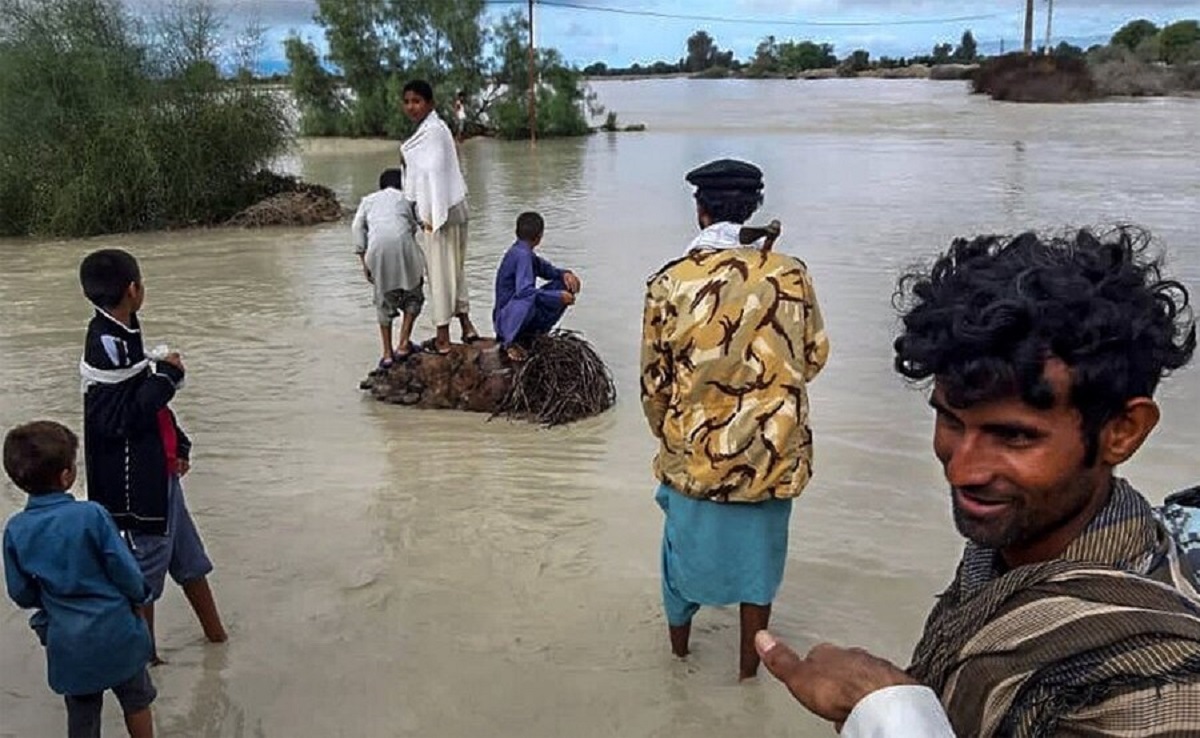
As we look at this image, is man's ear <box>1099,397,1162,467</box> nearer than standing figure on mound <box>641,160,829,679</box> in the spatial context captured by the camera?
Yes

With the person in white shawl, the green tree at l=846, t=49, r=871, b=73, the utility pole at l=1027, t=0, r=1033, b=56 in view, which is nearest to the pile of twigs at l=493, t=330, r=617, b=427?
the person in white shawl

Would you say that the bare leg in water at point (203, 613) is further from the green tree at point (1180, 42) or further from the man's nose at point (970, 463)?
the green tree at point (1180, 42)

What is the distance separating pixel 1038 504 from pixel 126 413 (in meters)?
2.87

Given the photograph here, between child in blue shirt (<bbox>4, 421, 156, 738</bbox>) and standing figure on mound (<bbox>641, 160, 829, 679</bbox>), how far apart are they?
65.4 inches

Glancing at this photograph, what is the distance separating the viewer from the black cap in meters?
3.55

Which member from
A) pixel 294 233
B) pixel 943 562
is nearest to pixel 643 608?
pixel 943 562

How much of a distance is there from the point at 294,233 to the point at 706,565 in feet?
48.5

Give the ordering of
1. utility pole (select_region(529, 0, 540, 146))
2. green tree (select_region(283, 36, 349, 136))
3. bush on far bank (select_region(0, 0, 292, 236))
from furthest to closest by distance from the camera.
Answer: green tree (select_region(283, 36, 349, 136)), utility pole (select_region(529, 0, 540, 146)), bush on far bank (select_region(0, 0, 292, 236))

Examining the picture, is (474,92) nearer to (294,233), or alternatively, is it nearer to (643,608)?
(294,233)

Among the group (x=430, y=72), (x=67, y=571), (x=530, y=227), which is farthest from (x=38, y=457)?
(x=430, y=72)

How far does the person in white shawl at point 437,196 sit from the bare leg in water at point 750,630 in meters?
4.08

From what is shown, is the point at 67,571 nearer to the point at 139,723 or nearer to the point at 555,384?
the point at 139,723

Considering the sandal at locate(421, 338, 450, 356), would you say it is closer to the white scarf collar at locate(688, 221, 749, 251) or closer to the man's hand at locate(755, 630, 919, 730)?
the white scarf collar at locate(688, 221, 749, 251)

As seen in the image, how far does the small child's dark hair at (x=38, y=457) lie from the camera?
116 inches
